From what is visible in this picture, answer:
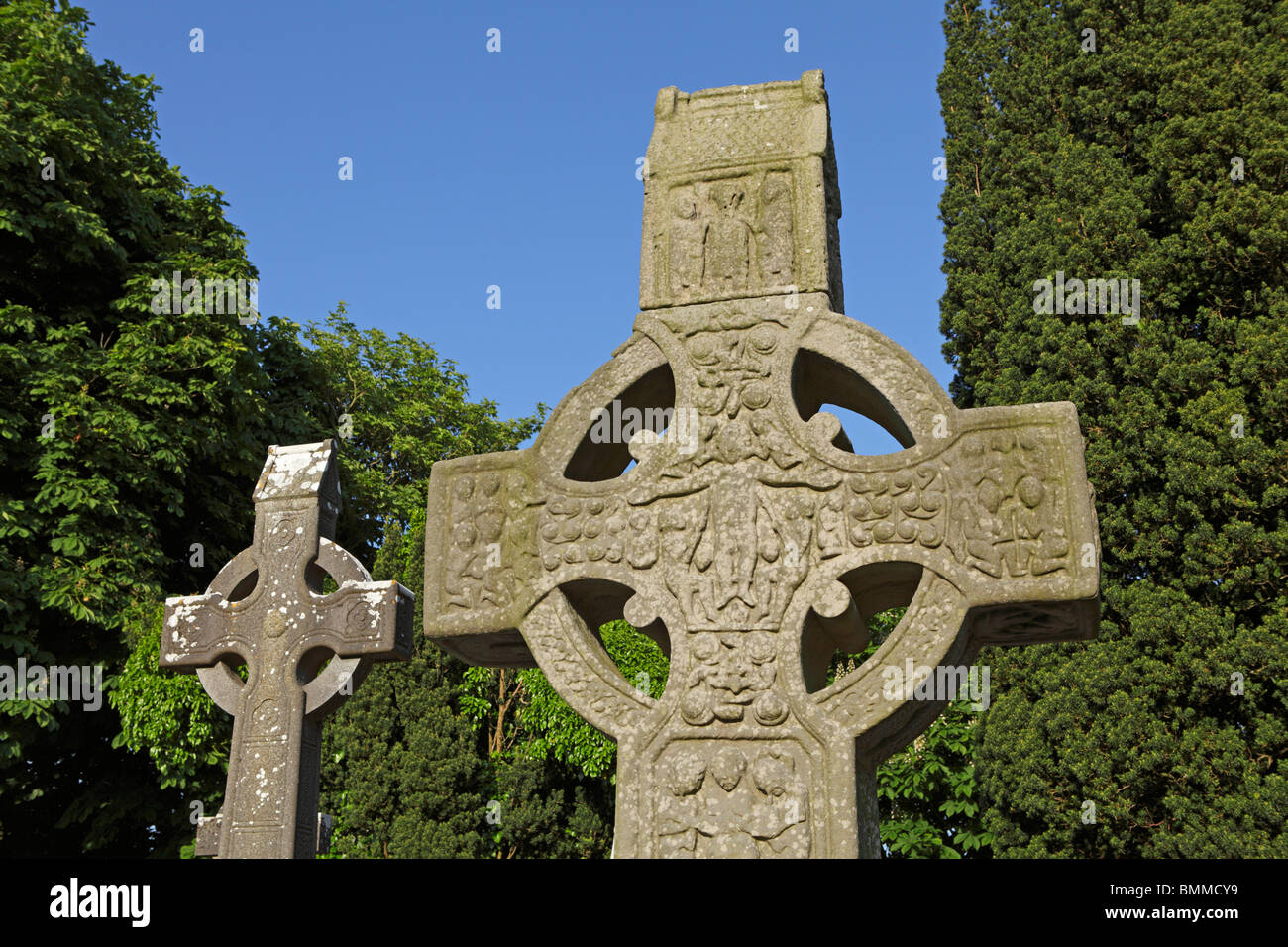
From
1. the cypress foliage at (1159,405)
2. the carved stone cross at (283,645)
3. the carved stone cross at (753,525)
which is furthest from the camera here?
the cypress foliage at (1159,405)

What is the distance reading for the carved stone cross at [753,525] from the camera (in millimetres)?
4195

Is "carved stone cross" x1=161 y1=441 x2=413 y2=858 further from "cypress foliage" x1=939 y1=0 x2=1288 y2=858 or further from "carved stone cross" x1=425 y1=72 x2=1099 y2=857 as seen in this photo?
"cypress foliage" x1=939 y1=0 x2=1288 y2=858

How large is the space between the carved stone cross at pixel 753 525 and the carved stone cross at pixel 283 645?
1.05 metres

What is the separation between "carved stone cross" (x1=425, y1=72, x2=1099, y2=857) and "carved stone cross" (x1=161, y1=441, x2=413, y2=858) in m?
1.05

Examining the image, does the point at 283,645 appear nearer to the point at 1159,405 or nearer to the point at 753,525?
the point at 753,525

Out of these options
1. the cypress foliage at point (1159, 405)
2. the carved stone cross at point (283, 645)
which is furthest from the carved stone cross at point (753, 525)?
the cypress foliage at point (1159, 405)

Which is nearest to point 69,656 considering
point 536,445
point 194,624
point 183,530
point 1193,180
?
point 183,530

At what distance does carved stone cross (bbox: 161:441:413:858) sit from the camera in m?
5.58

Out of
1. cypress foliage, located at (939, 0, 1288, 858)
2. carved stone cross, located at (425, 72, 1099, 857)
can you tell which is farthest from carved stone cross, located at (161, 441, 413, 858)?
cypress foliage, located at (939, 0, 1288, 858)

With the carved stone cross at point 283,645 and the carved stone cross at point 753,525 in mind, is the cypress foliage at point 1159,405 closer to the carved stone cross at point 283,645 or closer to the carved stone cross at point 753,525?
the carved stone cross at point 753,525

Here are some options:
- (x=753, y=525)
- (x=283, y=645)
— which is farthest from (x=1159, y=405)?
(x=283, y=645)

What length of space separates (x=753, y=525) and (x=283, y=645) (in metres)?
2.73

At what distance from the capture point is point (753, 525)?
4.54 meters
